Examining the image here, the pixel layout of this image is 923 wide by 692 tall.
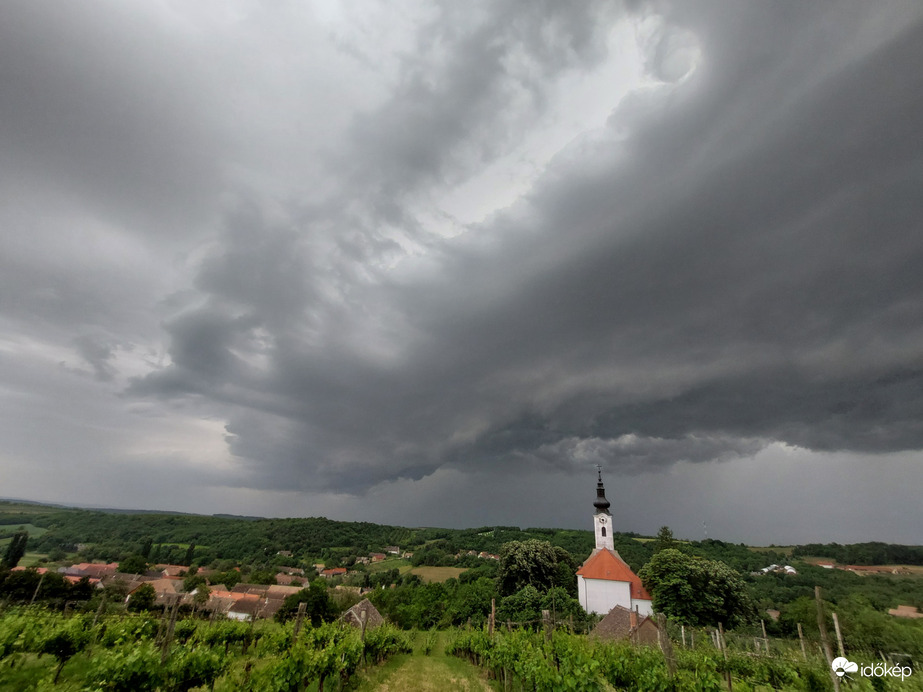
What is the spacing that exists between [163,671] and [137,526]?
204430 millimetres

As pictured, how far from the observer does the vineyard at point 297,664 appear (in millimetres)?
10380

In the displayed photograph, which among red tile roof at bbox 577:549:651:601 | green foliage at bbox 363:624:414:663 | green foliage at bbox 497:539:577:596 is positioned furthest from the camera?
red tile roof at bbox 577:549:651:601

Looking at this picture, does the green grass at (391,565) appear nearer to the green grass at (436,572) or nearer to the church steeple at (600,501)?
→ the green grass at (436,572)

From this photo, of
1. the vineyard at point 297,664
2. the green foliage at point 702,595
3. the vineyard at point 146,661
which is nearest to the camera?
the vineyard at point 146,661

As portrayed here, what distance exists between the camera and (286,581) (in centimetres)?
9012

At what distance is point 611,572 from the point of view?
5597cm

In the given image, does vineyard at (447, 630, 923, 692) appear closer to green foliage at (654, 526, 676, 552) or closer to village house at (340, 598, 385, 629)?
village house at (340, 598, 385, 629)

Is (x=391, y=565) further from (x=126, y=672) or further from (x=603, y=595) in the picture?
(x=126, y=672)

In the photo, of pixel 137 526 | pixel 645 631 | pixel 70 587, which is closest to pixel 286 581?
pixel 70 587

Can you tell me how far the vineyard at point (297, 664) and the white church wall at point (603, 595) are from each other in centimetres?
3586

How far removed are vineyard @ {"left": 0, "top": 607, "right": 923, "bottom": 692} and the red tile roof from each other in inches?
1418

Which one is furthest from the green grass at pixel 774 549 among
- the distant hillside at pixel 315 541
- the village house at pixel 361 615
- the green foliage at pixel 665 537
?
the village house at pixel 361 615

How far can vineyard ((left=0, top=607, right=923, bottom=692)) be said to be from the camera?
10.4m

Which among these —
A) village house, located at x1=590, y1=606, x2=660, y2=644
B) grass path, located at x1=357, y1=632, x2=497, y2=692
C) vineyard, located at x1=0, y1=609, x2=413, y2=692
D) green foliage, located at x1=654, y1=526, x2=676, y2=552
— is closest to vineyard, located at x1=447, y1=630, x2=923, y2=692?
grass path, located at x1=357, y1=632, x2=497, y2=692
